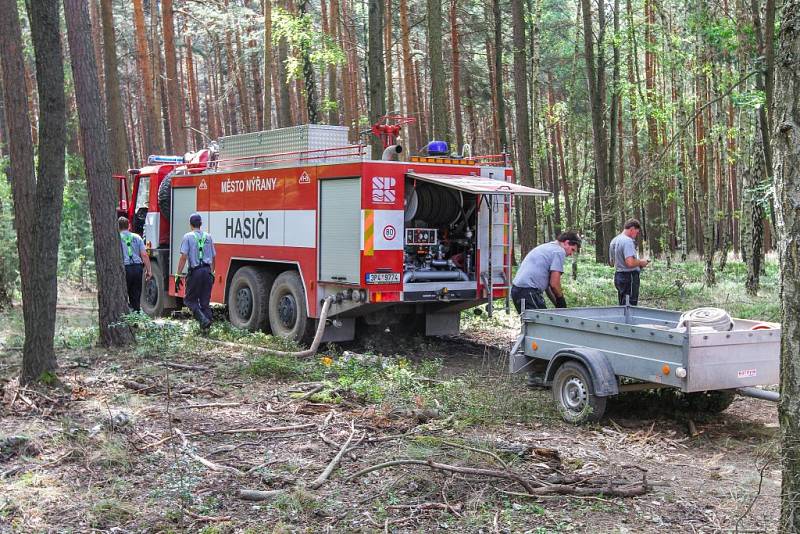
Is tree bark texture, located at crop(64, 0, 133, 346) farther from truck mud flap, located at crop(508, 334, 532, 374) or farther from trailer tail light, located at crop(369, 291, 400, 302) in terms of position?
truck mud flap, located at crop(508, 334, 532, 374)

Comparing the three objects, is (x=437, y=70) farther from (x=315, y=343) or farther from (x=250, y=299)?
(x=315, y=343)

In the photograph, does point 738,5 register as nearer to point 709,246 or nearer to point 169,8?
point 709,246

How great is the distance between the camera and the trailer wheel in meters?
7.35

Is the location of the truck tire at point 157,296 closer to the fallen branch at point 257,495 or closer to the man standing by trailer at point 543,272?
the man standing by trailer at point 543,272

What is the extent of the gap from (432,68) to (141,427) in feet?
35.2

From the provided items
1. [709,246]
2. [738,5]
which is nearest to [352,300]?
[709,246]

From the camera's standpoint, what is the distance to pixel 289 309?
12.1 m

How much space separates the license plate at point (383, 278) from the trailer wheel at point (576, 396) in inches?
131

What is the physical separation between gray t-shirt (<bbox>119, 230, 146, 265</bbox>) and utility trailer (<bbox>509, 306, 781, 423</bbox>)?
721 centimetres

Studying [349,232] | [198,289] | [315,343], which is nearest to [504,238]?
[349,232]

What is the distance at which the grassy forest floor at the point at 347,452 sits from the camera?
5105 millimetres

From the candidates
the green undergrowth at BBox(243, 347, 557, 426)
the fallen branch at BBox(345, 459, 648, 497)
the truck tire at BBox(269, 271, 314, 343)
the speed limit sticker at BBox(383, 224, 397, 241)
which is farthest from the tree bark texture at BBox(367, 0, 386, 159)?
the fallen branch at BBox(345, 459, 648, 497)

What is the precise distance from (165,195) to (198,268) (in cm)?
303

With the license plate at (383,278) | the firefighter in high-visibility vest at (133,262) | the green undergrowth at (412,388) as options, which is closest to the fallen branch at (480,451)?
the green undergrowth at (412,388)
